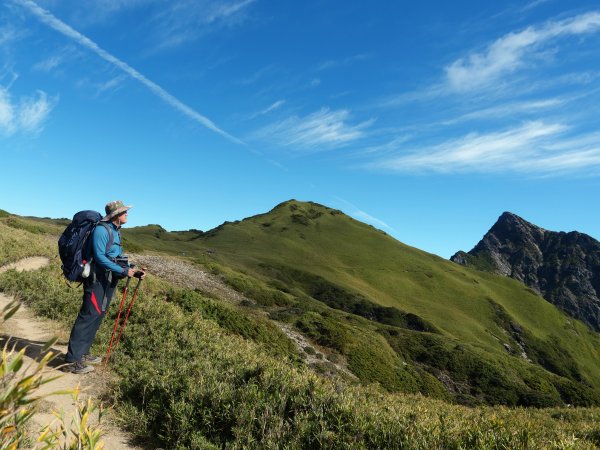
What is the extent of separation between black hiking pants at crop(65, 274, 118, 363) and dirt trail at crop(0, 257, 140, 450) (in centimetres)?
42

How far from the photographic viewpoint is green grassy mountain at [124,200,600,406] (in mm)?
36875

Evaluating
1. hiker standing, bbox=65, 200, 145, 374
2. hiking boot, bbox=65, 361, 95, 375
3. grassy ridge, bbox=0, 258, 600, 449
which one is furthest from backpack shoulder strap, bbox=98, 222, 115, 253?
grassy ridge, bbox=0, 258, 600, 449

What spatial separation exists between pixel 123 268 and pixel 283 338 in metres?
19.9

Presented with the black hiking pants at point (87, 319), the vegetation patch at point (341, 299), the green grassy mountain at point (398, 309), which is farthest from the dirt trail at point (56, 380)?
the vegetation patch at point (341, 299)

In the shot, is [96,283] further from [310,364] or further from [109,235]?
[310,364]

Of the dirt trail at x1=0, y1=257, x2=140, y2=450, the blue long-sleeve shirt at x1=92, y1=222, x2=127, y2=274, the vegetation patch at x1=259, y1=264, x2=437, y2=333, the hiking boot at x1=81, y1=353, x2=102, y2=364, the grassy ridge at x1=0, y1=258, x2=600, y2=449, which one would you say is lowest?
the dirt trail at x1=0, y1=257, x2=140, y2=450

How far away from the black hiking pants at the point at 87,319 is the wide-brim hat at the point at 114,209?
1202 mm

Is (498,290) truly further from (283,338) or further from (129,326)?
(129,326)

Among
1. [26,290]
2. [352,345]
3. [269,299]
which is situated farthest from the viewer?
[269,299]

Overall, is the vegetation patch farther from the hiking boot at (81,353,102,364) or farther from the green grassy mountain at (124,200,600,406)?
the hiking boot at (81,353,102,364)

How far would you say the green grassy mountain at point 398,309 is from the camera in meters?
36.9

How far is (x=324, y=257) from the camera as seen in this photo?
12219 centimetres

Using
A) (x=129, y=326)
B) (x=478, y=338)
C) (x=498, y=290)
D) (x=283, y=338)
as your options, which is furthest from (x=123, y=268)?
(x=498, y=290)

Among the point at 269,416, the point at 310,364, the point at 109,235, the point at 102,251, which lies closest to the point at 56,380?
the point at 102,251
